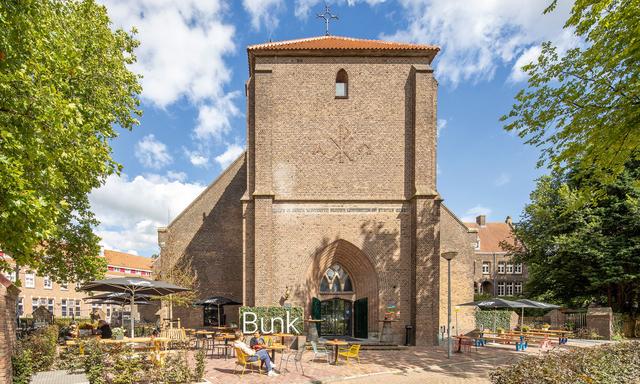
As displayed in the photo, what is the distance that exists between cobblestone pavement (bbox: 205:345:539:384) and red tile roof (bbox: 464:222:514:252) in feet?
111

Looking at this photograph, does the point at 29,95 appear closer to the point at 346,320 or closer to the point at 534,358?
the point at 534,358

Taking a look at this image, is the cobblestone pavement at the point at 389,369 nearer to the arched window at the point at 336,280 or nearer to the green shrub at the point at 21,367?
the green shrub at the point at 21,367

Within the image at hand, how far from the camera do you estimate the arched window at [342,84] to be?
20156 mm

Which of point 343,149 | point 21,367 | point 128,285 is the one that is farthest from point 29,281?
point 21,367

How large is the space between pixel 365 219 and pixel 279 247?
4270 millimetres

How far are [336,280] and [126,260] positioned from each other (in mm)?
53620

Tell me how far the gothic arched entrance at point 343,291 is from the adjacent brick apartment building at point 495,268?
3020cm

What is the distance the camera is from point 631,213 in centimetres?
2191

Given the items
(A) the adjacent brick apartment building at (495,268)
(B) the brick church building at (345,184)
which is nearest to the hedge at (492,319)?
(B) the brick church building at (345,184)

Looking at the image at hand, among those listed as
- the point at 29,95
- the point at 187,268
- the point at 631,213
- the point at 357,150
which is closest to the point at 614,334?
the point at 631,213

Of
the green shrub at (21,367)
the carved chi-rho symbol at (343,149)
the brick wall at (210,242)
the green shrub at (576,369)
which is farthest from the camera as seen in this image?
the brick wall at (210,242)

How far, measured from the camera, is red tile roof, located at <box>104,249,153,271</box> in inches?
2389

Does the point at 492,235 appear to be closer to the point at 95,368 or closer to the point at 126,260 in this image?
the point at 95,368

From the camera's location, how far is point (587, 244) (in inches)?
899
